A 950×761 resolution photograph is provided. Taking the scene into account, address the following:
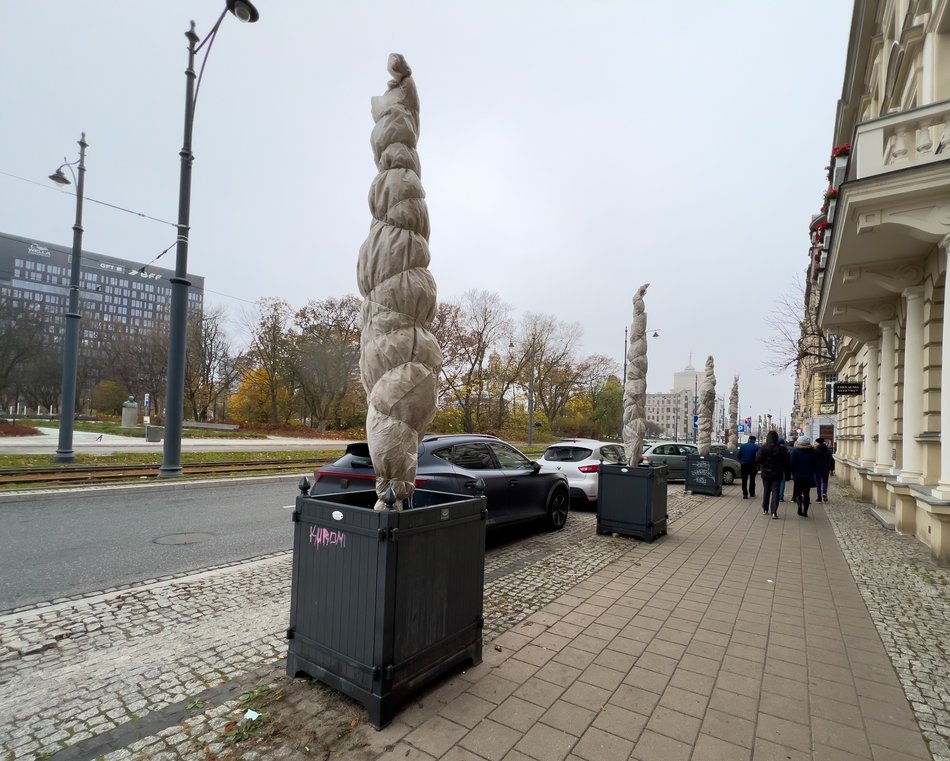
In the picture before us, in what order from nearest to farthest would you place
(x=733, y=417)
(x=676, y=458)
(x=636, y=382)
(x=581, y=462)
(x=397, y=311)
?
1. (x=397, y=311)
2. (x=636, y=382)
3. (x=581, y=462)
4. (x=676, y=458)
5. (x=733, y=417)

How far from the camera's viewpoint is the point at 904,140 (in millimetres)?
6820

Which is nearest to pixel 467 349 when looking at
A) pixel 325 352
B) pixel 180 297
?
pixel 325 352

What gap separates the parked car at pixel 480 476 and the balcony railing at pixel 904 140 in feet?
20.1

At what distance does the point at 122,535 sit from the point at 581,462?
7.98 m

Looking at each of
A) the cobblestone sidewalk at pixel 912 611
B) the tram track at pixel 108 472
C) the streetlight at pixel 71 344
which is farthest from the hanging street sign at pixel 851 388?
the streetlight at pixel 71 344

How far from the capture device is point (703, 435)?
16875mm

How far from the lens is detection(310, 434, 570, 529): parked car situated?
630 cm

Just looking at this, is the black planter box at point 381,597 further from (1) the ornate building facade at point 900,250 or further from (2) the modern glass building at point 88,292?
(2) the modern glass building at point 88,292

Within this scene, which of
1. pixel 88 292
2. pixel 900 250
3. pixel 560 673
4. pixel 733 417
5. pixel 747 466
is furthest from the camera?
pixel 88 292

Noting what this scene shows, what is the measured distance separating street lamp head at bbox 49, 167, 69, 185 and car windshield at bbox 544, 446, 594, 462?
1533 cm

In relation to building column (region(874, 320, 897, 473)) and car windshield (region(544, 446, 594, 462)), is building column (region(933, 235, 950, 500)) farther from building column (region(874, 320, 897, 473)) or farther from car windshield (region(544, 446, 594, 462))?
car windshield (region(544, 446, 594, 462))

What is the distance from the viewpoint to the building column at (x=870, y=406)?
13164 mm

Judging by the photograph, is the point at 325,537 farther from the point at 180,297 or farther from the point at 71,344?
the point at 71,344

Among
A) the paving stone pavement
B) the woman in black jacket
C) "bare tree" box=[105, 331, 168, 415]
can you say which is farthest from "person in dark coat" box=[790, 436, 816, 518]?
"bare tree" box=[105, 331, 168, 415]
